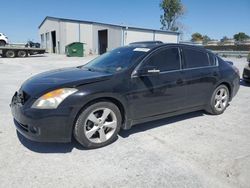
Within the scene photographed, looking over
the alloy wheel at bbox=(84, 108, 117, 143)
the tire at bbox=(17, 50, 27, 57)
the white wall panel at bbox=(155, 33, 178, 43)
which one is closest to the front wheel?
the tire at bbox=(17, 50, 27, 57)

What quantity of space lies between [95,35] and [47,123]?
34537 mm

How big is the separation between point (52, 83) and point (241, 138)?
10.7ft

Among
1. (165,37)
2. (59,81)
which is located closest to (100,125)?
(59,81)

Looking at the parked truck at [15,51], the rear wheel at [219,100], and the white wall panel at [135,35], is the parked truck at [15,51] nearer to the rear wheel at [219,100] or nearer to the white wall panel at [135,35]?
the white wall panel at [135,35]

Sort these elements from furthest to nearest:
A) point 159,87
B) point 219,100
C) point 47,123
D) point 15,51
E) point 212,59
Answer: point 15,51 < point 219,100 < point 212,59 < point 159,87 < point 47,123

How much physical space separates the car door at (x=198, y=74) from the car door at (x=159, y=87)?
0.20 meters

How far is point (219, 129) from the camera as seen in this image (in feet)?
14.4

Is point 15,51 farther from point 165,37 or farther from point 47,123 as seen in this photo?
point 47,123

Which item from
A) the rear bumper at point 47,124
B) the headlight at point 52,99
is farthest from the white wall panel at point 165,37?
the rear bumper at point 47,124

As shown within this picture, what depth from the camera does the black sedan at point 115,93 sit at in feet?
10.4

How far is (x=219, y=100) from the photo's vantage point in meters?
5.26

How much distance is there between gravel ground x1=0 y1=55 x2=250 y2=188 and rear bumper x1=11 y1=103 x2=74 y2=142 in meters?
0.29

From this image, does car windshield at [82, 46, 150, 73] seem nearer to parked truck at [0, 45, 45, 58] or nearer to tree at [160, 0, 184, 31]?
parked truck at [0, 45, 45, 58]

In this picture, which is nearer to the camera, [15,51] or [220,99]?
[220,99]
